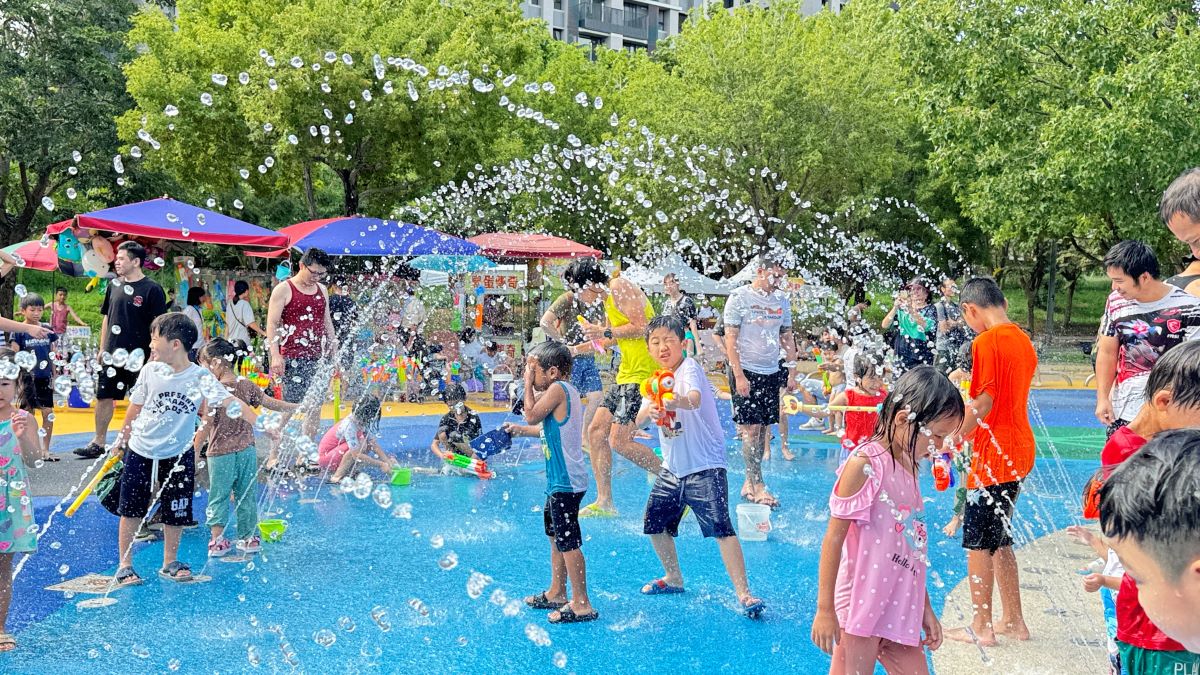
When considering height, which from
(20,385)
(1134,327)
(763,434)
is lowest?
(763,434)

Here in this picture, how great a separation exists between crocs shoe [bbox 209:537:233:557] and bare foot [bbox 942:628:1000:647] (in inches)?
165

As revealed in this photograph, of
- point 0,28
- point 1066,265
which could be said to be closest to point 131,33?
point 0,28

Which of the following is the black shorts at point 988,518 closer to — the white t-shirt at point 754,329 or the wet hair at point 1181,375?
the wet hair at point 1181,375

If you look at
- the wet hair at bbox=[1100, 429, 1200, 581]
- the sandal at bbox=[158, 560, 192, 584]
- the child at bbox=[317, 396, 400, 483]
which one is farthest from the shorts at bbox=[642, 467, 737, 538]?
the child at bbox=[317, 396, 400, 483]

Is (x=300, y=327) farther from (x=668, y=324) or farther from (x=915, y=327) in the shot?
(x=915, y=327)

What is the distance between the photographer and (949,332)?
949 cm

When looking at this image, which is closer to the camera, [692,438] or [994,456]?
[994,456]

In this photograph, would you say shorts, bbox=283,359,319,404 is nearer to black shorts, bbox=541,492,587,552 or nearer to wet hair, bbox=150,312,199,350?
wet hair, bbox=150,312,199,350

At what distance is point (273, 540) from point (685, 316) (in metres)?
4.71

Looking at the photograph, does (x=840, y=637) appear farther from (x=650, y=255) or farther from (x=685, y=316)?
(x=650, y=255)

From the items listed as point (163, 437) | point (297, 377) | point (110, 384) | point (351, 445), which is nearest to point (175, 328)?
point (163, 437)

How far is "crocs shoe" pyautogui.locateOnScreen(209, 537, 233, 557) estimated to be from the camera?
20.4 ft

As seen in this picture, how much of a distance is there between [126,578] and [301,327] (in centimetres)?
262

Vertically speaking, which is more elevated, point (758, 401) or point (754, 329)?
point (754, 329)
